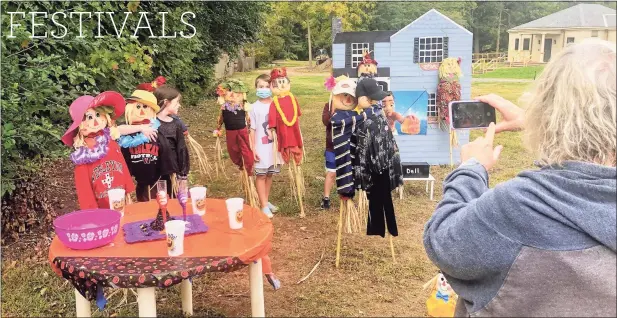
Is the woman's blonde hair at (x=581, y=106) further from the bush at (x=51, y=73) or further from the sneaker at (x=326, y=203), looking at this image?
the sneaker at (x=326, y=203)

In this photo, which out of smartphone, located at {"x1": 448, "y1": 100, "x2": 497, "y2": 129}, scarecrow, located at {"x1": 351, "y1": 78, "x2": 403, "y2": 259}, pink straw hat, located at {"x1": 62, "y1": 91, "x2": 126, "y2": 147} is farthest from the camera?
scarecrow, located at {"x1": 351, "y1": 78, "x2": 403, "y2": 259}

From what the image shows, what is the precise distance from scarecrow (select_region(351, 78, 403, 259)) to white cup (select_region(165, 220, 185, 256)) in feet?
6.00

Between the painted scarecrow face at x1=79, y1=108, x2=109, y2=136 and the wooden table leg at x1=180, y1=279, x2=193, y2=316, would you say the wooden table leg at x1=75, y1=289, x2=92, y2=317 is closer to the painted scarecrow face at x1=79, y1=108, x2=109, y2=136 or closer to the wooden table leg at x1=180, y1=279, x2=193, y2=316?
the wooden table leg at x1=180, y1=279, x2=193, y2=316

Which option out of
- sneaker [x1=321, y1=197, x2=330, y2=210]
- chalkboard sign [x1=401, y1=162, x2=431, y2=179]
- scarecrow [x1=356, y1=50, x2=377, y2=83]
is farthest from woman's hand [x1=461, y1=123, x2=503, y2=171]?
chalkboard sign [x1=401, y1=162, x2=431, y2=179]

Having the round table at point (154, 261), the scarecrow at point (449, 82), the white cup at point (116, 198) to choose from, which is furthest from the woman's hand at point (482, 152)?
the scarecrow at point (449, 82)

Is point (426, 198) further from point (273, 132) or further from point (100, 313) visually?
point (100, 313)

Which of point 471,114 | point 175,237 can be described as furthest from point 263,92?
point 471,114

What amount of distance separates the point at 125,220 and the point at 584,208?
2647 mm

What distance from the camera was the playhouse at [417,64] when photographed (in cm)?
635

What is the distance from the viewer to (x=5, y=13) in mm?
4336

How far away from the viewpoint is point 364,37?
22.0 feet

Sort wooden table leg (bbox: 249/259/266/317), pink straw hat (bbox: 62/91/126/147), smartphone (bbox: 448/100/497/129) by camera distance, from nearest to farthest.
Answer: smartphone (bbox: 448/100/497/129)
wooden table leg (bbox: 249/259/266/317)
pink straw hat (bbox: 62/91/126/147)

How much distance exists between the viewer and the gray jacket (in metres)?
1.27

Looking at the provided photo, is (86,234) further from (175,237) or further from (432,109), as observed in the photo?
(432,109)
